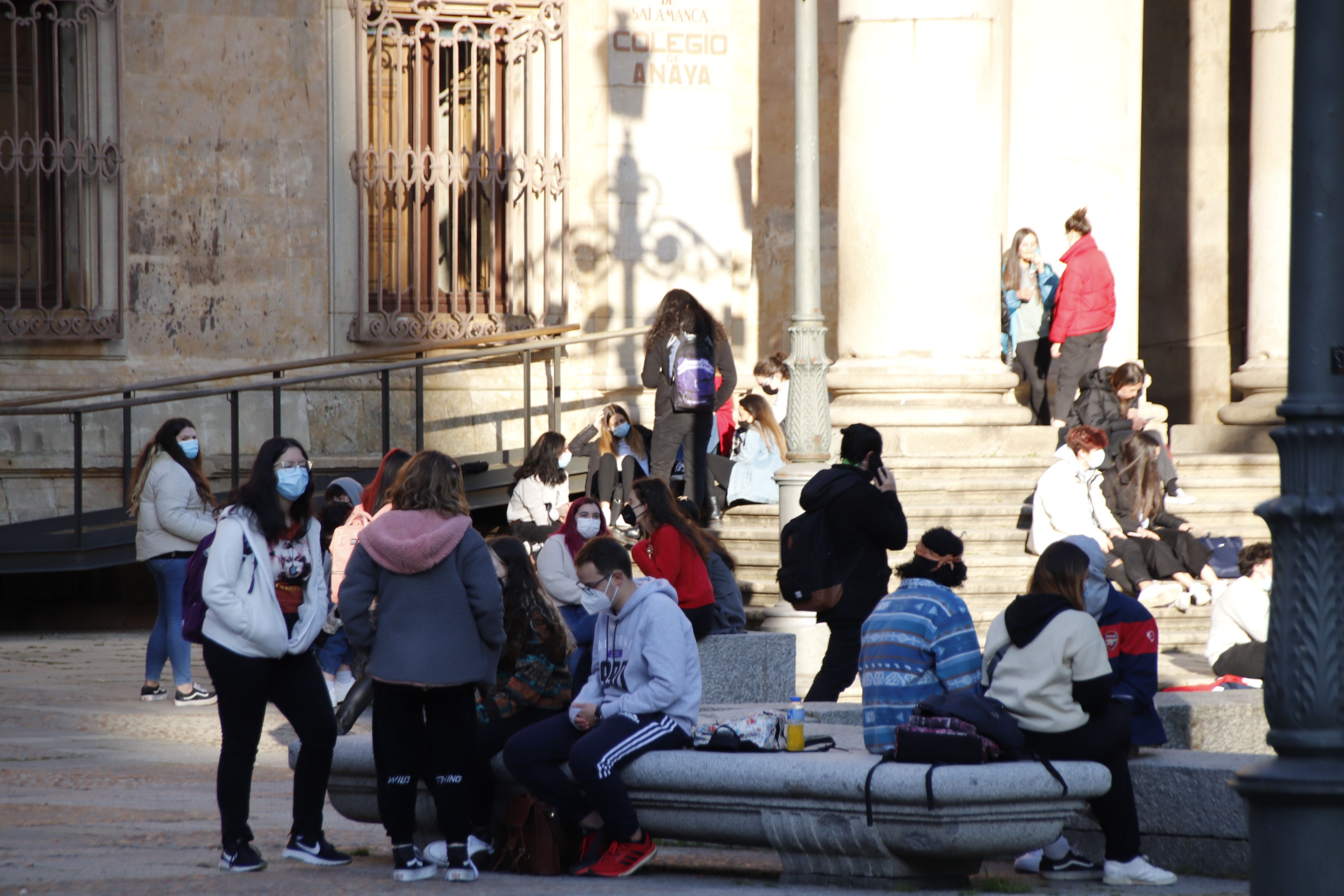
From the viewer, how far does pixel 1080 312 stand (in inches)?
533

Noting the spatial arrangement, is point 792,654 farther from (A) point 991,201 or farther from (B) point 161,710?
(A) point 991,201

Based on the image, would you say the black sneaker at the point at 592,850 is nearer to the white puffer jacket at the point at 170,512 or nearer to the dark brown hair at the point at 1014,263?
the white puffer jacket at the point at 170,512

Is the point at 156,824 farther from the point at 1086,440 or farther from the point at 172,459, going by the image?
the point at 1086,440

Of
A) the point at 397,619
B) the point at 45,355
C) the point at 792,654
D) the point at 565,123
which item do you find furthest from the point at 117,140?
the point at 397,619

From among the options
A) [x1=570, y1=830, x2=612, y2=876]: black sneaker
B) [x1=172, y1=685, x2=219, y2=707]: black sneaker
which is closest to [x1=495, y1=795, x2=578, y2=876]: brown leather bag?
[x1=570, y1=830, x2=612, y2=876]: black sneaker

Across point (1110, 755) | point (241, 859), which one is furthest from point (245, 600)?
point (1110, 755)

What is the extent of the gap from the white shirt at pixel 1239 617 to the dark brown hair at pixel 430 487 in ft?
16.1

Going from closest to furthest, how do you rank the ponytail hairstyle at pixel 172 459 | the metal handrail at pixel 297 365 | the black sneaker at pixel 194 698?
1. the black sneaker at pixel 194 698
2. the ponytail hairstyle at pixel 172 459
3. the metal handrail at pixel 297 365

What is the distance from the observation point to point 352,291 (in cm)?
1555

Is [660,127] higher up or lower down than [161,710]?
higher up

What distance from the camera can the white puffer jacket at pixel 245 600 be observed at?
6316 mm

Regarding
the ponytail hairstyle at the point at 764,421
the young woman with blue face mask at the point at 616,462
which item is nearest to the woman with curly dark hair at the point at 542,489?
the young woman with blue face mask at the point at 616,462

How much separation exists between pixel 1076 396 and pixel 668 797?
8291 millimetres

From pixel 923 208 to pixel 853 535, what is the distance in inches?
189
